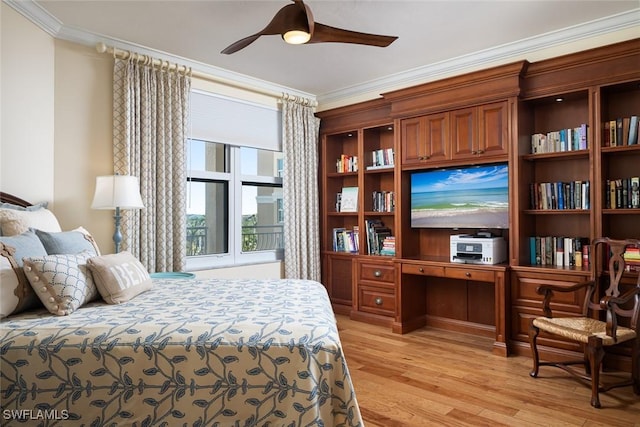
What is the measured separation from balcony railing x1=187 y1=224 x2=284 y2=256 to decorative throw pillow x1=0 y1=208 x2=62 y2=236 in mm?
1568

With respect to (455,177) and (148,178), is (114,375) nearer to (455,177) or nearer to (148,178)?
(148,178)

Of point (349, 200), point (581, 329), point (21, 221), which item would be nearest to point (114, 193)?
point (21, 221)

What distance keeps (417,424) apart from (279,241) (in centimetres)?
297

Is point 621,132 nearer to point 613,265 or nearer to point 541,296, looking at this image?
point 613,265

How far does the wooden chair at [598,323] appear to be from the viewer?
103 inches

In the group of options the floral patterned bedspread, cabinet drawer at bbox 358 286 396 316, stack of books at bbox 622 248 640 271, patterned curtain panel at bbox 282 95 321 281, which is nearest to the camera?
the floral patterned bedspread

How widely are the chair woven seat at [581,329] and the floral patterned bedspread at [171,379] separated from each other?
1.94m

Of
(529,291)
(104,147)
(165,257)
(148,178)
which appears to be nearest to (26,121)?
(104,147)

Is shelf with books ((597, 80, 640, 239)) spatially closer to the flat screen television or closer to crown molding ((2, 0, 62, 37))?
the flat screen television

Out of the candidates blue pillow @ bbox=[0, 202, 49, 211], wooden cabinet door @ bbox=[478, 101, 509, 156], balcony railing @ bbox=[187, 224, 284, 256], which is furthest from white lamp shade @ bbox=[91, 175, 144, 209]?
wooden cabinet door @ bbox=[478, 101, 509, 156]

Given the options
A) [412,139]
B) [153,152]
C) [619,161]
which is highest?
[412,139]

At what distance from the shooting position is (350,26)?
3248 millimetres

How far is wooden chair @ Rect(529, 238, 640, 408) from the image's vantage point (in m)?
2.61

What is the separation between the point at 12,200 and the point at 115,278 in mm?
1144
